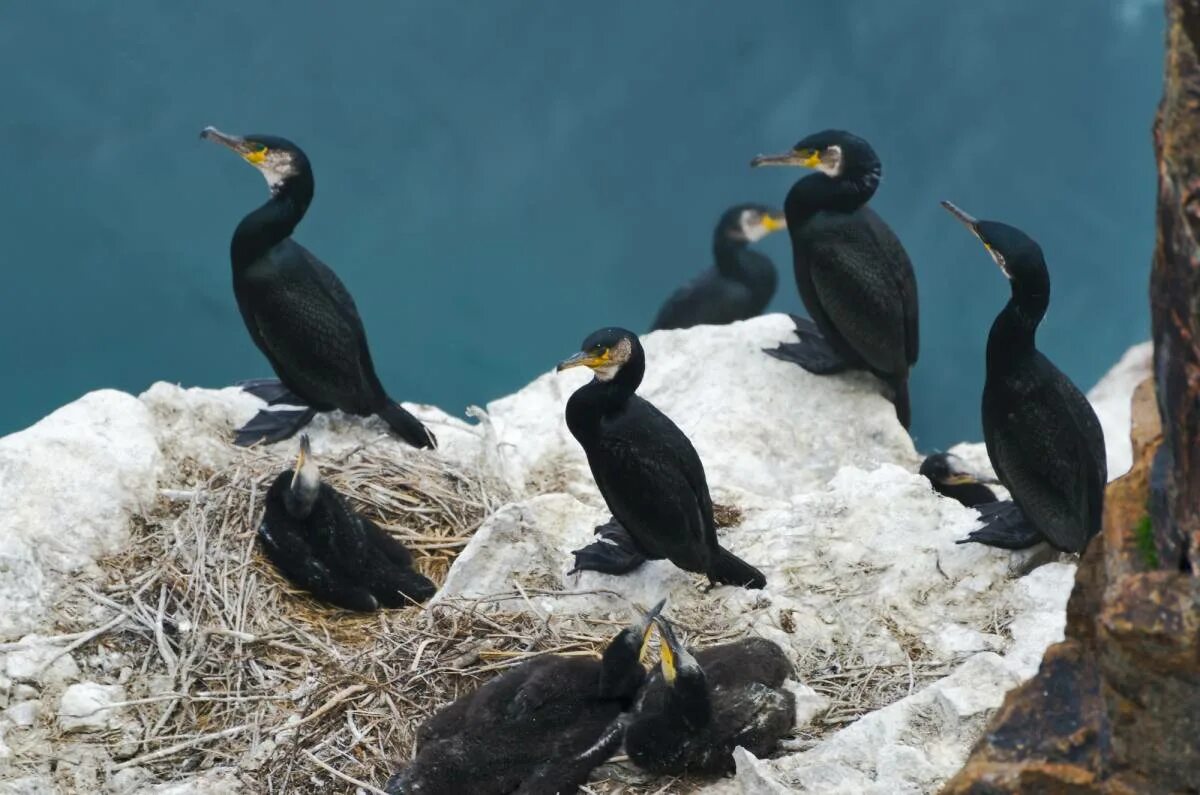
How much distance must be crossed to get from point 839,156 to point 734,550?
205cm

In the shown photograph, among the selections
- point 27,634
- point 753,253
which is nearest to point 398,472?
point 27,634

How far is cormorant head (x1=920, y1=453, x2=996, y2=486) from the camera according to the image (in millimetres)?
6293

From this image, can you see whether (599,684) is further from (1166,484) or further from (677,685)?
(1166,484)

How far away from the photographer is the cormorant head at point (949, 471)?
6.29 meters

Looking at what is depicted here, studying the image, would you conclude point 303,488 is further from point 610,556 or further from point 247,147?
point 247,147

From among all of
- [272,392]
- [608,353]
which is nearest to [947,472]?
[608,353]

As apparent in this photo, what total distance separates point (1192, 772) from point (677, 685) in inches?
71.7

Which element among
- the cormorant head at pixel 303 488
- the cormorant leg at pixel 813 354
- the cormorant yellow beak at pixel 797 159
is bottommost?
the cormorant head at pixel 303 488

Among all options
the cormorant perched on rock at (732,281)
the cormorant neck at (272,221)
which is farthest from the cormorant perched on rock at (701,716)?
the cormorant perched on rock at (732,281)

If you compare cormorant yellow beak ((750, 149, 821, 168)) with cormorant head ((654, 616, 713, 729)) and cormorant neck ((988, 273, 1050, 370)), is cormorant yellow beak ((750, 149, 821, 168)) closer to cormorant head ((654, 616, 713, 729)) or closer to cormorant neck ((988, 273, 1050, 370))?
cormorant neck ((988, 273, 1050, 370))

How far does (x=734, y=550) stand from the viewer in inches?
209

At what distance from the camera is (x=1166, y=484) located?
241 centimetres

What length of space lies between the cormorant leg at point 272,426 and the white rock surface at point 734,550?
9 cm

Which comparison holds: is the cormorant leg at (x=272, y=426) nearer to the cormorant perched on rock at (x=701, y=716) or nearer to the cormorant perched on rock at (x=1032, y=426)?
the cormorant perched on rock at (x=701, y=716)
